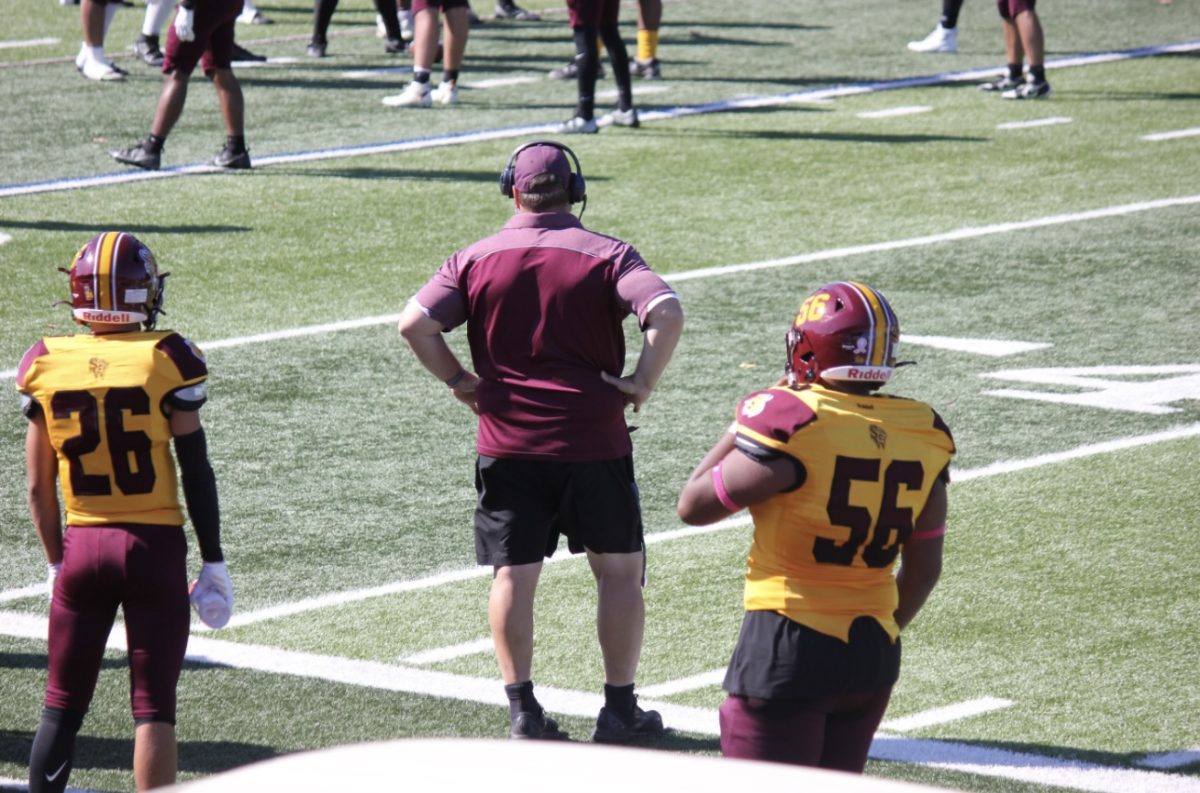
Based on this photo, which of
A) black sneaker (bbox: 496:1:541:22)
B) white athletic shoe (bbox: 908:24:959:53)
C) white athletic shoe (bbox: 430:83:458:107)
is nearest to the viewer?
white athletic shoe (bbox: 430:83:458:107)

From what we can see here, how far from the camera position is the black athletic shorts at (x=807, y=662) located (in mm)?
4465

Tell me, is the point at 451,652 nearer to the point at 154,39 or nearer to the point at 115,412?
the point at 115,412

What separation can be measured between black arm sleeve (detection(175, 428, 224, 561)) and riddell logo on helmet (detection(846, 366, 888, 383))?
67.4 inches

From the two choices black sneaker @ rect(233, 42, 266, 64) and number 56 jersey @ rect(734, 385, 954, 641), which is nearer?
number 56 jersey @ rect(734, 385, 954, 641)

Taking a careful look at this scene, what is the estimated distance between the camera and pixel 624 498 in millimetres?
5980

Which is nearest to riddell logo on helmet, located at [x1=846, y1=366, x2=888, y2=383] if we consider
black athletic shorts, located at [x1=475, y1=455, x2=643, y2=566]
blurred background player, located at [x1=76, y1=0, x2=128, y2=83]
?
black athletic shorts, located at [x1=475, y1=455, x2=643, y2=566]

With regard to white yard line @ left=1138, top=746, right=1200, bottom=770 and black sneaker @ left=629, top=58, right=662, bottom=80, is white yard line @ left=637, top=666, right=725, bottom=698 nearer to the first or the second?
white yard line @ left=1138, top=746, right=1200, bottom=770

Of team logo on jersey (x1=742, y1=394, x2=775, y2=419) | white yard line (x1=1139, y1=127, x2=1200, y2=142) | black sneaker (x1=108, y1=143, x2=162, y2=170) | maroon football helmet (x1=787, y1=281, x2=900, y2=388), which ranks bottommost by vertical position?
black sneaker (x1=108, y1=143, x2=162, y2=170)

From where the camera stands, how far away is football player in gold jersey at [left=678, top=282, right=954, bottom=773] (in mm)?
4461

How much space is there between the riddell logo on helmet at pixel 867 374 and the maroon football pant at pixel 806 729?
72cm

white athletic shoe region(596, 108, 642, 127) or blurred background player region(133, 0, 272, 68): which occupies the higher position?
blurred background player region(133, 0, 272, 68)

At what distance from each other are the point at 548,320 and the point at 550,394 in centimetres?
22

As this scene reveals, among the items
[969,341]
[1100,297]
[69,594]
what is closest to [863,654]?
[69,594]

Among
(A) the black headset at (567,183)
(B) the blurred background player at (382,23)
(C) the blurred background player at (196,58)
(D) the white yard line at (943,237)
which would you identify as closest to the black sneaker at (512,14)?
(B) the blurred background player at (382,23)
